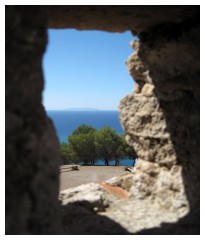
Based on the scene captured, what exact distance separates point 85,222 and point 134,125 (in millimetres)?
3143

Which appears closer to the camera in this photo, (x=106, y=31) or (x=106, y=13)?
(x=106, y=13)

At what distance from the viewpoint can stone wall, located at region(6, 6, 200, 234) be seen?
5.66 metres

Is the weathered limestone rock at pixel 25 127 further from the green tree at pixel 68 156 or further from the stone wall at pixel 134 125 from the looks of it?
the green tree at pixel 68 156

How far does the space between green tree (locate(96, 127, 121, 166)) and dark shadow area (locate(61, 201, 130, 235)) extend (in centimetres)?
2147

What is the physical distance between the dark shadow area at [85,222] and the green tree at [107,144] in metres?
21.5

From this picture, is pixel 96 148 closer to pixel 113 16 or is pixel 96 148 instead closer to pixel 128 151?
pixel 128 151

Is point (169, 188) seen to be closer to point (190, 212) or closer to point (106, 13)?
point (190, 212)

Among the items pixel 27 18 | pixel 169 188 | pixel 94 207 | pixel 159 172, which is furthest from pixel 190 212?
pixel 27 18

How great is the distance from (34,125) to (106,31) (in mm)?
4222

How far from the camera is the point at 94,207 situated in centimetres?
1071

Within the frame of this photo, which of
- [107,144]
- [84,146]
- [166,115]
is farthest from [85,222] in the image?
[84,146]

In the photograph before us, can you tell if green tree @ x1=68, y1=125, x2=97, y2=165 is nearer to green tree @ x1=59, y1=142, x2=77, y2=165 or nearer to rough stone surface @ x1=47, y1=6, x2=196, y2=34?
green tree @ x1=59, y1=142, x2=77, y2=165

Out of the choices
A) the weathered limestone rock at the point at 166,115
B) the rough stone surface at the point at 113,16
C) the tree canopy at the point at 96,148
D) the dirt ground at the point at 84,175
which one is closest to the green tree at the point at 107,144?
the tree canopy at the point at 96,148

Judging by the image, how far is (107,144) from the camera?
32.3 m
